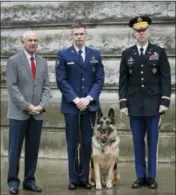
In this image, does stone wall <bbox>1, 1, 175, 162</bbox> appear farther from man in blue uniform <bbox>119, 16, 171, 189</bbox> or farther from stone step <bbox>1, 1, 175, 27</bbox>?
man in blue uniform <bbox>119, 16, 171, 189</bbox>

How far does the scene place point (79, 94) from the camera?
23.8 feet

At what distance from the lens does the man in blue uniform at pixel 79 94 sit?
719 cm

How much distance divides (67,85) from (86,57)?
1.50ft

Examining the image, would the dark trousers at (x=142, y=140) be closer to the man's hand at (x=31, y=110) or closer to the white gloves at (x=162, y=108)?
the white gloves at (x=162, y=108)

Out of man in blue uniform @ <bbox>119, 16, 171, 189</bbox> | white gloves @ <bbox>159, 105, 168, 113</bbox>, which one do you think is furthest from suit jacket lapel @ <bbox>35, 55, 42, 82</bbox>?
white gloves @ <bbox>159, 105, 168, 113</bbox>

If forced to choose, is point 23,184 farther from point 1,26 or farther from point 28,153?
point 1,26

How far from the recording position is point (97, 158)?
7.33 metres

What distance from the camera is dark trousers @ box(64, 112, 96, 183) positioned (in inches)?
287

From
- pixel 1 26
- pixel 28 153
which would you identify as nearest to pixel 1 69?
pixel 1 26

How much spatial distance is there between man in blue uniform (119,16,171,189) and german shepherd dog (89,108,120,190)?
29 centimetres

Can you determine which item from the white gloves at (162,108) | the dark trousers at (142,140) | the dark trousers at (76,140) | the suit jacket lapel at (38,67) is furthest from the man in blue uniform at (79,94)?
the white gloves at (162,108)

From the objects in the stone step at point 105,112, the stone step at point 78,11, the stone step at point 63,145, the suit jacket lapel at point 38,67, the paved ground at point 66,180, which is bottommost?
the paved ground at point 66,180

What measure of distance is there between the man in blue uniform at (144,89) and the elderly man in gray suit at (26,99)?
1.09m

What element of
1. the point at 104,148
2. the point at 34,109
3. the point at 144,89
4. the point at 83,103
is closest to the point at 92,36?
the point at 144,89
